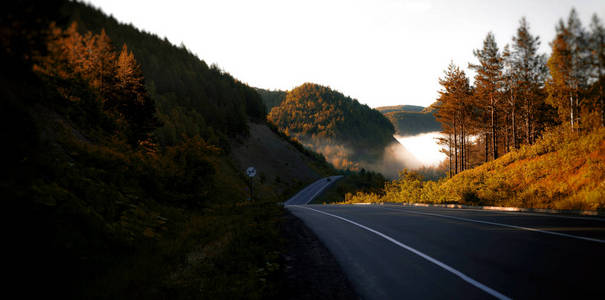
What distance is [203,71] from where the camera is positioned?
93.9m

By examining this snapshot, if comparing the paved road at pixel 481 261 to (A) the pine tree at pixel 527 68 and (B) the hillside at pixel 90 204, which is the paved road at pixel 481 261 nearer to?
(B) the hillside at pixel 90 204

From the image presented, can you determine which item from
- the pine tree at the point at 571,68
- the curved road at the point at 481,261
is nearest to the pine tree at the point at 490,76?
the pine tree at the point at 571,68

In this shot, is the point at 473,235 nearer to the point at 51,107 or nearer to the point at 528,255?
the point at 528,255

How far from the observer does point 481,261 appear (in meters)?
5.46

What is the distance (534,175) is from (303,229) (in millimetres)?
13627

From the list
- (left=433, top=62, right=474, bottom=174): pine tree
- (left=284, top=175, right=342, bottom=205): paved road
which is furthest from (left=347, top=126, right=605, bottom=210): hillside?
(left=284, top=175, right=342, bottom=205): paved road

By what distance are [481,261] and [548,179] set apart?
13.4 m

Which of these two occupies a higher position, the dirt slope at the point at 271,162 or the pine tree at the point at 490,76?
the pine tree at the point at 490,76

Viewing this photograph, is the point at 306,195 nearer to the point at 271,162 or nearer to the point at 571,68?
the point at 271,162

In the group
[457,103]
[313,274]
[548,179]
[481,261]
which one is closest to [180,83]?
[457,103]

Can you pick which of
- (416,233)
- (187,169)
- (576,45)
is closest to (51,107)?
(187,169)

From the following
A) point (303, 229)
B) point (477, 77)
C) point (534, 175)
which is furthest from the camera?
point (477, 77)

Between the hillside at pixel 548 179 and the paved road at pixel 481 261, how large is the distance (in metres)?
4.41

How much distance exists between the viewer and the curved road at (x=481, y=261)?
163 inches
